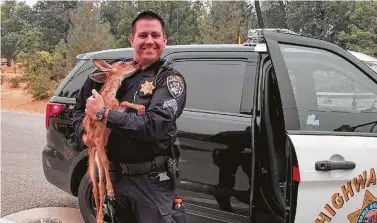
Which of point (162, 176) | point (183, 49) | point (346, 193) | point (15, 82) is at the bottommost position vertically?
point (15, 82)

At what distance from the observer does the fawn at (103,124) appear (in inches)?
78.0

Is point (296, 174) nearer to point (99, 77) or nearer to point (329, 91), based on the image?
point (329, 91)

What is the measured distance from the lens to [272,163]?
264cm

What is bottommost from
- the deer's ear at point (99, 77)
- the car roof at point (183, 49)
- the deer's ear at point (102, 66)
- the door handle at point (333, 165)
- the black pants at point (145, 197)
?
the black pants at point (145, 197)

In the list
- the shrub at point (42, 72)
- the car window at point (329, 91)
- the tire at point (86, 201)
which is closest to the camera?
A: the car window at point (329, 91)

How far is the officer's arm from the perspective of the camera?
1.82 m

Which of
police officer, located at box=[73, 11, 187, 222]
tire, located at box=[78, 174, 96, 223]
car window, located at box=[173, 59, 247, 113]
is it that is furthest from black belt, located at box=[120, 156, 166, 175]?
tire, located at box=[78, 174, 96, 223]

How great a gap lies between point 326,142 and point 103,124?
120 centimetres

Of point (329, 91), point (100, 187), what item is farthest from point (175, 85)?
point (329, 91)

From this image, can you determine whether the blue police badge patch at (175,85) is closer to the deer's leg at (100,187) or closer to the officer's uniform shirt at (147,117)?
the officer's uniform shirt at (147,117)

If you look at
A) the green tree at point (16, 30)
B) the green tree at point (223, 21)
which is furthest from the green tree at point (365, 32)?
the green tree at point (16, 30)

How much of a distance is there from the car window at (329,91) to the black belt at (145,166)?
868 millimetres

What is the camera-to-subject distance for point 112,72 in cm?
207

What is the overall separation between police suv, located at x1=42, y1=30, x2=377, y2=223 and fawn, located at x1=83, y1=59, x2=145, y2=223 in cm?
76
